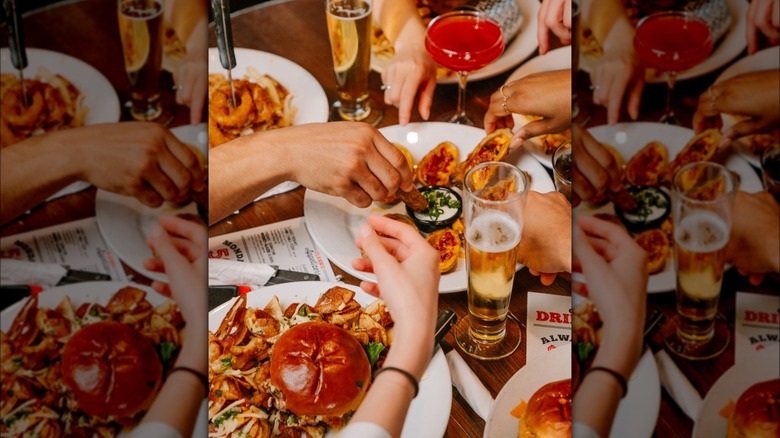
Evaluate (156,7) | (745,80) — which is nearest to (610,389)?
(745,80)

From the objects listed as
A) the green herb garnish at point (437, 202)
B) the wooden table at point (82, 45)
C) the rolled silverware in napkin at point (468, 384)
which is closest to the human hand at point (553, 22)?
the green herb garnish at point (437, 202)

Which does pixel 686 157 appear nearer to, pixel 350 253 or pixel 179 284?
pixel 179 284

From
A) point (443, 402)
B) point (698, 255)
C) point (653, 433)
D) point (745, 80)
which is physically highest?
point (745, 80)

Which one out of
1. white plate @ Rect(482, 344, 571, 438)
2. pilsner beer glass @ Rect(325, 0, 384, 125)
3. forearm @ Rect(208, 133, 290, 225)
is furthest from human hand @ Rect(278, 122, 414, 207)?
white plate @ Rect(482, 344, 571, 438)

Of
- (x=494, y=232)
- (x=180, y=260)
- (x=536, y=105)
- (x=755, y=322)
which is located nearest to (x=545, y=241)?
(x=494, y=232)

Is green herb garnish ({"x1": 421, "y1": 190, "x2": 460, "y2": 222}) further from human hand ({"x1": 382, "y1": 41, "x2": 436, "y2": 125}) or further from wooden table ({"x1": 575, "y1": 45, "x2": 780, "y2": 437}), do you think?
wooden table ({"x1": 575, "y1": 45, "x2": 780, "y2": 437})

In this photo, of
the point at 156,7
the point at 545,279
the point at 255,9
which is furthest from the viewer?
the point at 255,9
